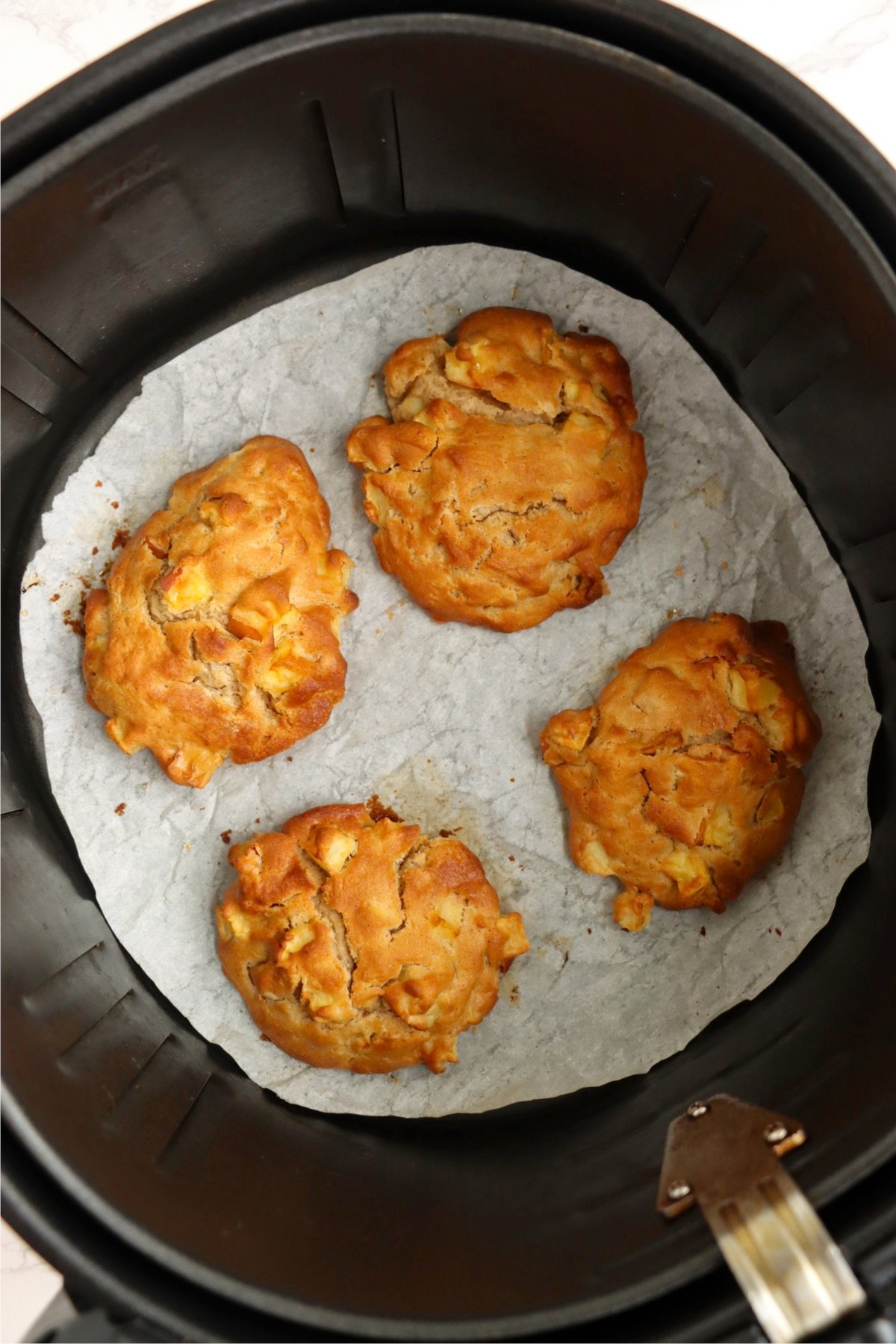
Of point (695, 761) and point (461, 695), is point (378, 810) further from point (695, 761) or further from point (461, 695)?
point (695, 761)

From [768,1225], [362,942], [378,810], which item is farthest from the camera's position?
[378,810]

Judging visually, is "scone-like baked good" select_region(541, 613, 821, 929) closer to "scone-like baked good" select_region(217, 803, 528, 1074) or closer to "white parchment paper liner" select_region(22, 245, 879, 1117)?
"white parchment paper liner" select_region(22, 245, 879, 1117)

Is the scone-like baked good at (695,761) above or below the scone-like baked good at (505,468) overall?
below

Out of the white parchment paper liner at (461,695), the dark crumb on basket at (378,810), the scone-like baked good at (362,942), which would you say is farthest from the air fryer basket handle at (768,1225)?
the dark crumb on basket at (378,810)

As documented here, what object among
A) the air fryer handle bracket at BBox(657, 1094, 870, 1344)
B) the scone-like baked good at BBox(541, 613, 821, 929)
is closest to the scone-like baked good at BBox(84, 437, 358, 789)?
the scone-like baked good at BBox(541, 613, 821, 929)

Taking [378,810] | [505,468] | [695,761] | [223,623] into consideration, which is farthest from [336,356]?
[695,761]

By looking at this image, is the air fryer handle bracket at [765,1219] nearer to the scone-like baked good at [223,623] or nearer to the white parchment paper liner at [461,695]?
the white parchment paper liner at [461,695]
